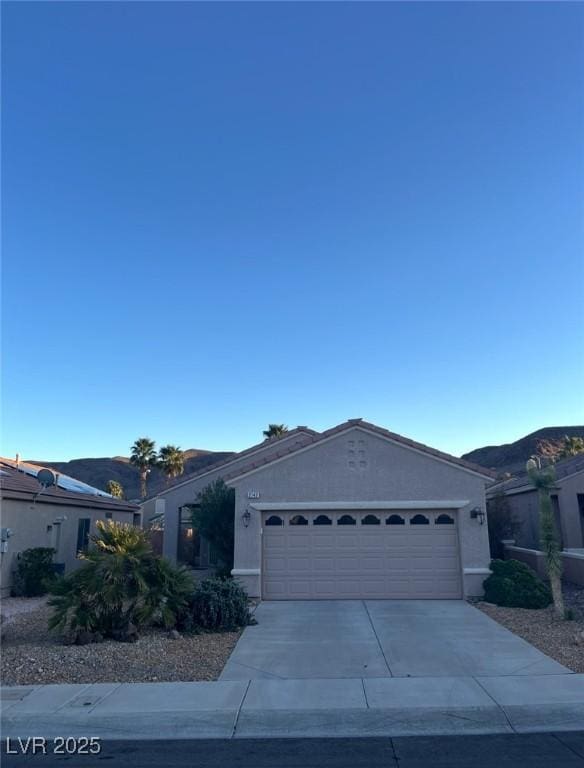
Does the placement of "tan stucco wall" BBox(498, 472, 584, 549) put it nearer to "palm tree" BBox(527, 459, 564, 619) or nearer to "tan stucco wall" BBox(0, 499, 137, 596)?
"palm tree" BBox(527, 459, 564, 619)

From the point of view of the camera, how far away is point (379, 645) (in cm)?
1094

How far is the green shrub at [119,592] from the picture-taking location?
442 inches

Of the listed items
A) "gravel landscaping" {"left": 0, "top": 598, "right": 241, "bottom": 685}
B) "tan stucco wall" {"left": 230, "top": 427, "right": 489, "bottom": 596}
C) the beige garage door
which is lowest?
"gravel landscaping" {"left": 0, "top": 598, "right": 241, "bottom": 685}

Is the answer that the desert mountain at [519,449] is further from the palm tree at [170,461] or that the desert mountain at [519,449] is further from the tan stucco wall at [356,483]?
the tan stucco wall at [356,483]

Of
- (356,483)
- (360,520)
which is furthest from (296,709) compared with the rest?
(356,483)

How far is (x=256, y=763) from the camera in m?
6.18

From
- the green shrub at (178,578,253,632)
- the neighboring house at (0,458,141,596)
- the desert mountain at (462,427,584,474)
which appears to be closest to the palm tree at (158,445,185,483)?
the neighboring house at (0,458,141,596)

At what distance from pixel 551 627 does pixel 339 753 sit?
7.48 m

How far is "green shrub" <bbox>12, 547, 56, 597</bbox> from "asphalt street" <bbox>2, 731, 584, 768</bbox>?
11635mm

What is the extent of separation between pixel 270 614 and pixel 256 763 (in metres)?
8.11

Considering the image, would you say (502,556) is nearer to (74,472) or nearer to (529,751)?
(529,751)

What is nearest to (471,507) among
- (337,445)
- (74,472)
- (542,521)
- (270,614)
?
(542,521)

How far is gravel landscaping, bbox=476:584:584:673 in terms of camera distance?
1006 centimetres

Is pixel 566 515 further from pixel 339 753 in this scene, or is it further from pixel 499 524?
pixel 339 753
